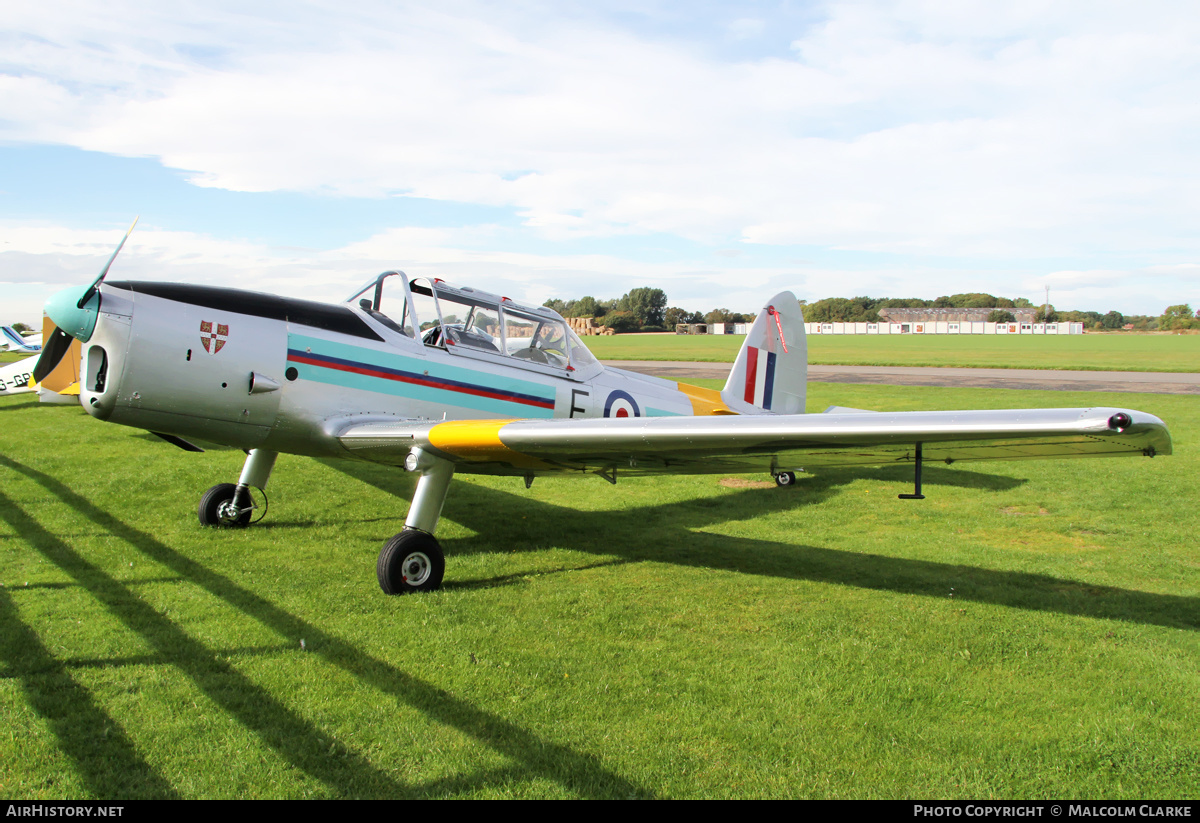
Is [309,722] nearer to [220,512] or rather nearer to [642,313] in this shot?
[220,512]

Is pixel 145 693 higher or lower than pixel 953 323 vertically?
lower

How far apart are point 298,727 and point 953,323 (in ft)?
445

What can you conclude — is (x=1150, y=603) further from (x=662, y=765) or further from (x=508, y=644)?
(x=508, y=644)

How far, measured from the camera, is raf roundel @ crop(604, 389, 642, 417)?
702cm

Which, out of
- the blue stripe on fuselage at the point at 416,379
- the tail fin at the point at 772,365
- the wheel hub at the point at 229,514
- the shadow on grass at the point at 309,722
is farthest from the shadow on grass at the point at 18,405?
the tail fin at the point at 772,365

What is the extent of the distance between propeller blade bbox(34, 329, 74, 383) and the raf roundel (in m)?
4.38

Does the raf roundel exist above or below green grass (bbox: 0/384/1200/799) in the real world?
above

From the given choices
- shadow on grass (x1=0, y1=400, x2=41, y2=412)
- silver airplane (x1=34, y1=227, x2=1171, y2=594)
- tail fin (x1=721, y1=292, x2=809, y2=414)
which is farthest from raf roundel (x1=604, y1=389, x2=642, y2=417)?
shadow on grass (x1=0, y1=400, x2=41, y2=412)

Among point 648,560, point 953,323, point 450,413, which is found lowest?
point 648,560

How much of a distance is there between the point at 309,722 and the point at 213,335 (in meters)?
2.95

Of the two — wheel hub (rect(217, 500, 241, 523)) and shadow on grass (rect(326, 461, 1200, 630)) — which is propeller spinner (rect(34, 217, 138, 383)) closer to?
wheel hub (rect(217, 500, 241, 523))
